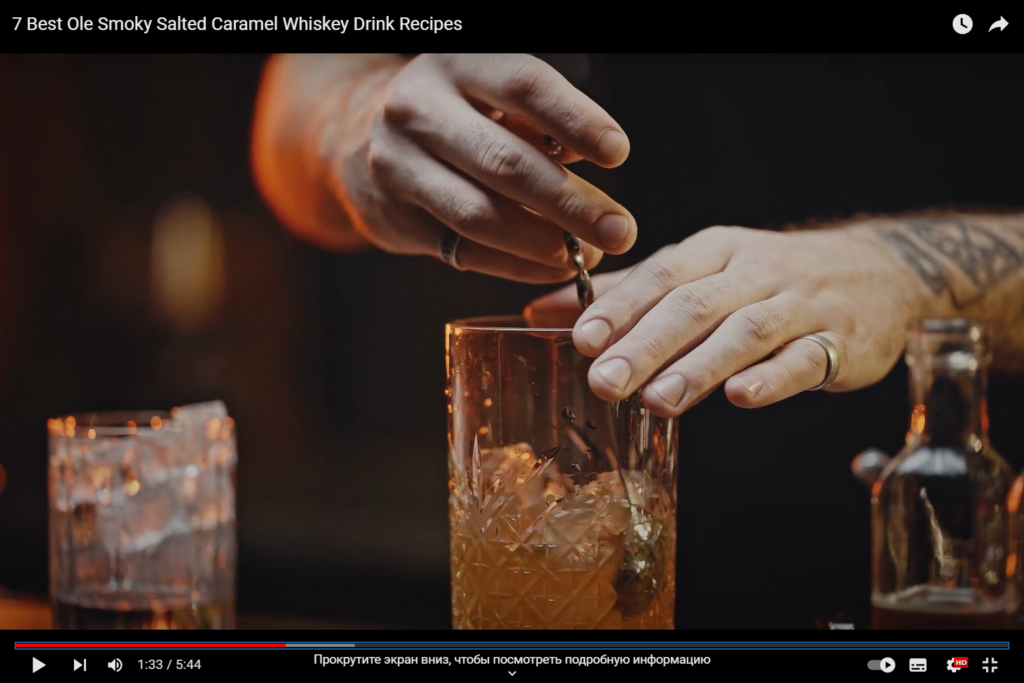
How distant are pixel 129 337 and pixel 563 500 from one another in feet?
7.33

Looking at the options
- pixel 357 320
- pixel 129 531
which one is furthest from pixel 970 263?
pixel 357 320

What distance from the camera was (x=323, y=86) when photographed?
1251 mm

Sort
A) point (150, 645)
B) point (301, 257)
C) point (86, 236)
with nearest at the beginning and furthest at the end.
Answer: point (150, 645) < point (301, 257) < point (86, 236)

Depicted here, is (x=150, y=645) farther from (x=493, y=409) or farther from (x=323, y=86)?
(x=323, y=86)

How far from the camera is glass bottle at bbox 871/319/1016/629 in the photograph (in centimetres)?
78

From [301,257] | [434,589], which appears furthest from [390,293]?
[434,589]

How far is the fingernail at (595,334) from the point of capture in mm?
587

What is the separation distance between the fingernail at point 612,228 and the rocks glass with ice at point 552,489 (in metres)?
0.15

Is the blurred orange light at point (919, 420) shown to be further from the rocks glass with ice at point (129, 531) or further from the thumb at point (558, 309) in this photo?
the rocks glass with ice at point (129, 531)

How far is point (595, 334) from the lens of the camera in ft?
1.95

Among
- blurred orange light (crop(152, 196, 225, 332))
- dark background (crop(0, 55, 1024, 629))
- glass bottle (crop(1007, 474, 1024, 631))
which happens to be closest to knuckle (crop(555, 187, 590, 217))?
glass bottle (crop(1007, 474, 1024, 631))

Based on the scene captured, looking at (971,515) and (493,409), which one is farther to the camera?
(971,515)

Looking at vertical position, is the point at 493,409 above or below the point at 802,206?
below

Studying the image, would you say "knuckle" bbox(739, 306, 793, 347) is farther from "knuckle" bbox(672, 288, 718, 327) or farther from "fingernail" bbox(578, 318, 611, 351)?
"fingernail" bbox(578, 318, 611, 351)
